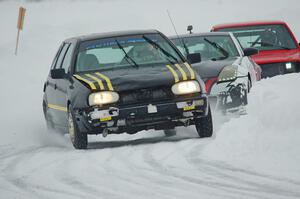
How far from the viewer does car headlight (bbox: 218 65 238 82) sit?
13.7 meters

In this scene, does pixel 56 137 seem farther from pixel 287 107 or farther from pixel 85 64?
pixel 287 107

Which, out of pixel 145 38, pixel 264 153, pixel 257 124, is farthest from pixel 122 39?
pixel 264 153

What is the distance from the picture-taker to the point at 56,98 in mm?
12805

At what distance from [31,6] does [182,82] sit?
1886 inches

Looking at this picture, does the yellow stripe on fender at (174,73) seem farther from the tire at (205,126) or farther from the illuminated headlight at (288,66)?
the illuminated headlight at (288,66)

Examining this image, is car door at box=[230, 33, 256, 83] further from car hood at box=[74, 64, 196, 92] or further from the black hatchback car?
car hood at box=[74, 64, 196, 92]

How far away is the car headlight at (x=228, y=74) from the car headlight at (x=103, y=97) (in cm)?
319

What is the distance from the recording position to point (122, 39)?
480 inches

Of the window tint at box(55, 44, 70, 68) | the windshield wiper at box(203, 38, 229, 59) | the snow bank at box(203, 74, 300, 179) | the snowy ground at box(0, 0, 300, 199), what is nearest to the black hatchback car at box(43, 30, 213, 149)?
the snowy ground at box(0, 0, 300, 199)

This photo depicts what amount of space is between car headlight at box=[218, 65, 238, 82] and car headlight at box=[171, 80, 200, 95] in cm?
266

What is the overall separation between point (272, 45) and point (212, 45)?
3302 mm

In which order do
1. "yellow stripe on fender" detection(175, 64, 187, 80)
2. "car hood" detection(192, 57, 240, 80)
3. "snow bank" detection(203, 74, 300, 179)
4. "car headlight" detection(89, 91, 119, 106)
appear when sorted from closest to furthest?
"snow bank" detection(203, 74, 300, 179), "car headlight" detection(89, 91, 119, 106), "yellow stripe on fender" detection(175, 64, 187, 80), "car hood" detection(192, 57, 240, 80)

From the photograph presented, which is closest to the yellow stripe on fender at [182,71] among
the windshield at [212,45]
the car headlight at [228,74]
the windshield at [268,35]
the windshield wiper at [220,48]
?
the car headlight at [228,74]

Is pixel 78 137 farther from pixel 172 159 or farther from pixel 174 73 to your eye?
pixel 172 159
